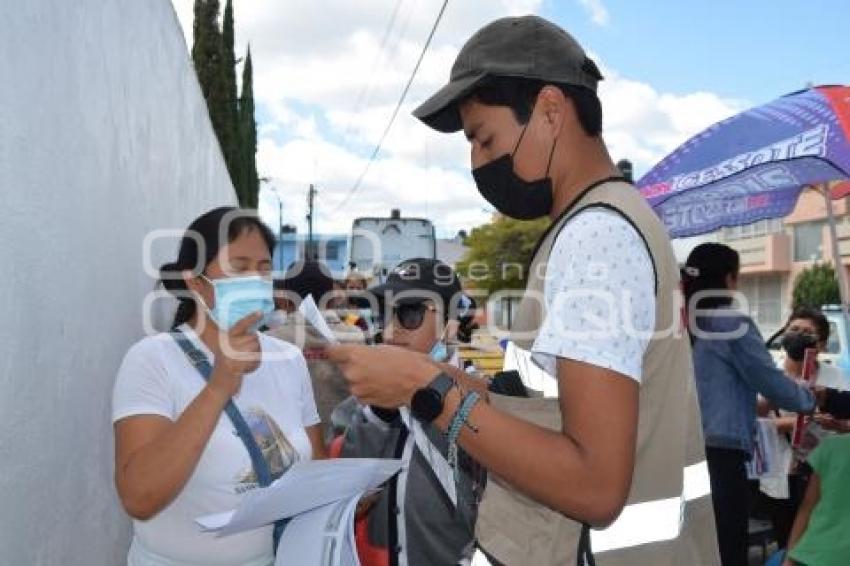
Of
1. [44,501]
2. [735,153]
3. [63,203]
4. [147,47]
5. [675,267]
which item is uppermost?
[147,47]

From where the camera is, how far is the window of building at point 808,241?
111 ft

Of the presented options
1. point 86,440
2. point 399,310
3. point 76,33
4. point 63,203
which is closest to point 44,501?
point 86,440

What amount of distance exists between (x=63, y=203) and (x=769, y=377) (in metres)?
3.50

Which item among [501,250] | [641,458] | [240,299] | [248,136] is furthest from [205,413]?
[501,250]

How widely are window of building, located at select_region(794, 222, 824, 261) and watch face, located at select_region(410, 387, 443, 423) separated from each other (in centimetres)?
3628

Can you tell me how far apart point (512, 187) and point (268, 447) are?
1193mm

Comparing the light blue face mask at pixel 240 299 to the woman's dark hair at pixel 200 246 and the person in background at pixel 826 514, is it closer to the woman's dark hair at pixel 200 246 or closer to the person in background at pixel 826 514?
the woman's dark hair at pixel 200 246

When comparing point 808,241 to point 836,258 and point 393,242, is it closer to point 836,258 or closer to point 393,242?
point 393,242

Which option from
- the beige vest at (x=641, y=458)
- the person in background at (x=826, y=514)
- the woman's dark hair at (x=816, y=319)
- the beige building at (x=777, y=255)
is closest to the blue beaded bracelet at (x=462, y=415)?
the beige vest at (x=641, y=458)

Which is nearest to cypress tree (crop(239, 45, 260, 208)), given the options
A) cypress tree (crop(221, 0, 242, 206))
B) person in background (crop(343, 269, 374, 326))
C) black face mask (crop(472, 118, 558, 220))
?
cypress tree (crop(221, 0, 242, 206))

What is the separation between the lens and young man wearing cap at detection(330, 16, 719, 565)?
4.15 ft

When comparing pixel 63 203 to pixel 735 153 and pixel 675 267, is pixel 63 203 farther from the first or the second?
pixel 735 153

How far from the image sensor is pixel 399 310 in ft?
10.6

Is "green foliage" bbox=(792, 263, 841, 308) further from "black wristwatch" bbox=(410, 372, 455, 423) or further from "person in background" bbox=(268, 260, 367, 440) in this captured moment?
"black wristwatch" bbox=(410, 372, 455, 423)
